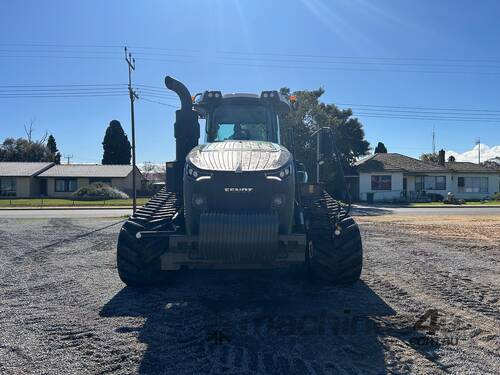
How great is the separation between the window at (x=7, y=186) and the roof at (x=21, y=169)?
2.29 feet

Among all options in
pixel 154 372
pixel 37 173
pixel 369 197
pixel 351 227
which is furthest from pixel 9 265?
pixel 37 173

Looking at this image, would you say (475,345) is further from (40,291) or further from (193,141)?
(40,291)

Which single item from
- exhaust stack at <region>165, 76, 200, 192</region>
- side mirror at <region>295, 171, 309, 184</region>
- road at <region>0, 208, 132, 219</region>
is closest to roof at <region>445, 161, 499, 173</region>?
road at <region>0, 208, 132, 219</region>

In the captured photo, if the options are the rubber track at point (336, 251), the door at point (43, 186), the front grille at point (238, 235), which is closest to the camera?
the front grille at point (238, 235)

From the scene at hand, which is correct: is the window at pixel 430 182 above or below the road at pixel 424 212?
above

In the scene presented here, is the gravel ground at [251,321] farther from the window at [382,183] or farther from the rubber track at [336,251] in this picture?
the window at [382,183]

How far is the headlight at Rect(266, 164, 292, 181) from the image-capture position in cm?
553

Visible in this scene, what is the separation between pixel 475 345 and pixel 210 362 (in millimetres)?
2771

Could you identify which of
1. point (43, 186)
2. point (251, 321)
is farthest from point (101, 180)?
point (251, 321)

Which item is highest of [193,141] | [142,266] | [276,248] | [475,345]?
[193,141]

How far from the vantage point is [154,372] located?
389cm

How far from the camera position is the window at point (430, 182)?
44.3m

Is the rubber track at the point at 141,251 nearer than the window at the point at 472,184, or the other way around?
the rubber track at the point at 141,251

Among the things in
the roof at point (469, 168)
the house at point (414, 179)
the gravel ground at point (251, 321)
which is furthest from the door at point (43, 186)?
the gravel ground at point (251, 321)
